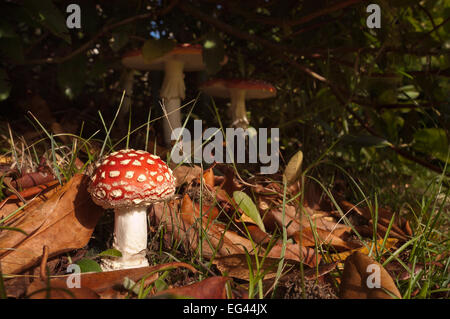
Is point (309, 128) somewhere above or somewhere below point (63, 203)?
above

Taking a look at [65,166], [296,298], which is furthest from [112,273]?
[65,166]

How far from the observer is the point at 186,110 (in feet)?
10.2

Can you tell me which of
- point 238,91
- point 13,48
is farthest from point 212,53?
point 13,48

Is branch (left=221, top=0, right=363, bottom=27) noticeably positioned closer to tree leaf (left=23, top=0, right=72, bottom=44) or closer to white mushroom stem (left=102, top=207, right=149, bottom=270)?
tree leaf (left=23, top=0, right=72, bottom=44)

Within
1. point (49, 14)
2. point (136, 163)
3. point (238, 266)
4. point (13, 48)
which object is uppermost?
point (49, 14)

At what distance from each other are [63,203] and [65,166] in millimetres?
587

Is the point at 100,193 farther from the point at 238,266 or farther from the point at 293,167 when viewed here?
the point at 293,167

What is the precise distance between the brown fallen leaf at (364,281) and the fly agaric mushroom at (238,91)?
1662 millimetres

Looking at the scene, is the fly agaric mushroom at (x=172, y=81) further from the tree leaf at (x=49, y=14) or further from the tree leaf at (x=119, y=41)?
the tree leaf at (x=49, y=14)

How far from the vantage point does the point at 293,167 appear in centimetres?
177

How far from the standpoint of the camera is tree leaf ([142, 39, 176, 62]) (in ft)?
7.04

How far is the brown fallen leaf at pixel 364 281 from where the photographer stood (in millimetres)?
1101

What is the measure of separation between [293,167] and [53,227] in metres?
1.11
